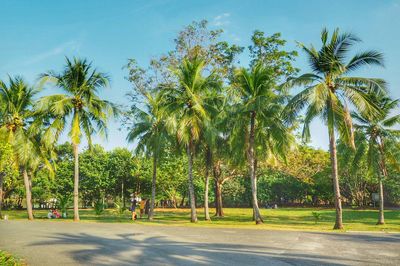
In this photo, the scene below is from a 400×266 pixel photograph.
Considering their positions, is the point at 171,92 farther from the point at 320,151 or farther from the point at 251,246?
the point at 320,151

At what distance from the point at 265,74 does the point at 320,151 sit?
142 feet

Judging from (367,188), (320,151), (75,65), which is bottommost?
(367,188)

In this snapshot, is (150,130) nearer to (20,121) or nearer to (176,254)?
(20,121)

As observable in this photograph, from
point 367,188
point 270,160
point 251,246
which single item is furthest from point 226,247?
point 367,188

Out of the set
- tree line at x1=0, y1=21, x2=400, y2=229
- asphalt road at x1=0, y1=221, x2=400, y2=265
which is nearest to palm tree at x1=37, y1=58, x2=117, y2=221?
tree line at x1=0, y1=21, x2=400, y2=229

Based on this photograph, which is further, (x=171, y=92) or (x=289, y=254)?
(x=171, y=92)

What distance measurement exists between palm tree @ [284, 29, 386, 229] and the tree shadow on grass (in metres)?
11.1

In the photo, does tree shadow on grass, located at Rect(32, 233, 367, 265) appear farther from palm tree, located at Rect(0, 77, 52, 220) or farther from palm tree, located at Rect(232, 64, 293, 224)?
palm tree, located at Rect(0, 77, 52, 220)

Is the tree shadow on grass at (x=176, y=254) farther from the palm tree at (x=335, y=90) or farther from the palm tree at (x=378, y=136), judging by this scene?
the palm tree at (x=378, y=136)

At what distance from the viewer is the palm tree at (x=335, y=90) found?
20.4m

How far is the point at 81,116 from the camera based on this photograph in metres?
27.3

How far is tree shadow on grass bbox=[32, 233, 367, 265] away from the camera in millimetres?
8922

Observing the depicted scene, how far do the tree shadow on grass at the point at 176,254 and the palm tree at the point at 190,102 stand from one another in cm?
1296

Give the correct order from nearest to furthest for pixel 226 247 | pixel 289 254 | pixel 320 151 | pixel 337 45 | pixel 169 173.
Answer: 1. pixel 289 254
2. pixel 226 247
3. pixel 337 45
4. pixel 169 173
5. pixel 320 151
